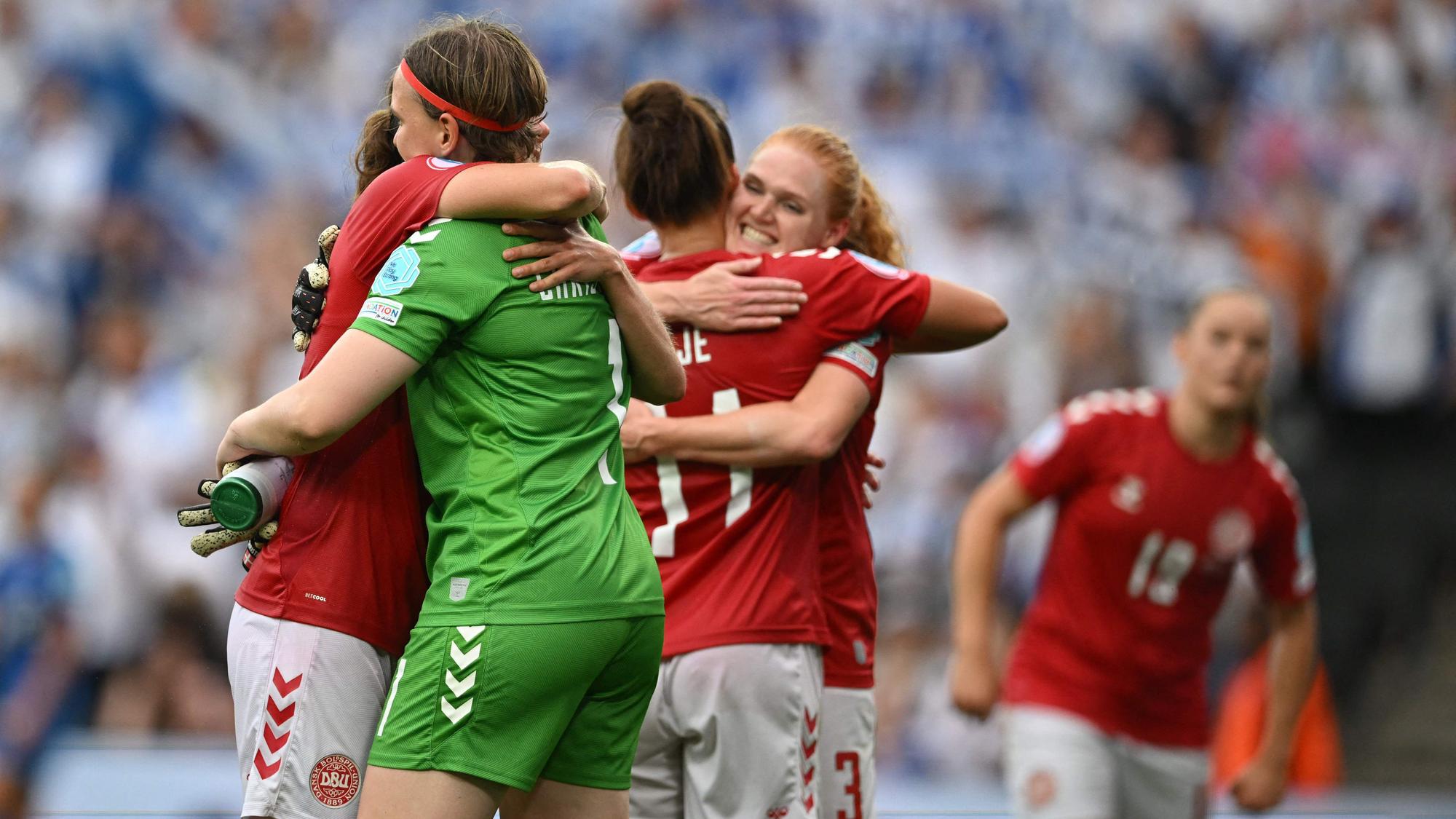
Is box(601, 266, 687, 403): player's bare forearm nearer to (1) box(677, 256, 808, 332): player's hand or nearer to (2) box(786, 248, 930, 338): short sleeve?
(1) box(677, 256, 808, 332): player's hand

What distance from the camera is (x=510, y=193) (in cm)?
262

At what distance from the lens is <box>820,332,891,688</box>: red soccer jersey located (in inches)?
147

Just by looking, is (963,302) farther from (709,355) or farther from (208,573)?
(208,573)

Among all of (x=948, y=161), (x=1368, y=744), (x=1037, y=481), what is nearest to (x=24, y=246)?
(x=948, y=161)

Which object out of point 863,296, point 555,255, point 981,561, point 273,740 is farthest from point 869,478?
point 273,740

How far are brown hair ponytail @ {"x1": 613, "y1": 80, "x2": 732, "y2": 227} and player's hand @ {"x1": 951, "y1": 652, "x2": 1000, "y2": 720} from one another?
1888 millimetres

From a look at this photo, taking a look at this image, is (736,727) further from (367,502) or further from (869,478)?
(367,502)

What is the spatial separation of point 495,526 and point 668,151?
4.12 ft

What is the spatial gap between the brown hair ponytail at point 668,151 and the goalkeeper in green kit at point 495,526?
0.88 metres

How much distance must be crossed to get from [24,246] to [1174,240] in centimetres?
660

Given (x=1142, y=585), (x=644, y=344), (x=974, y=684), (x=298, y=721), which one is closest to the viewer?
(x=298, y=721)

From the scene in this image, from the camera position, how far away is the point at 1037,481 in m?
5.07

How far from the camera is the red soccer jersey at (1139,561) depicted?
4949 mm

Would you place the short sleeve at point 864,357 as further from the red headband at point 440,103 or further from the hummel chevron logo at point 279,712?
the hummel chevron logo at point 279,712
